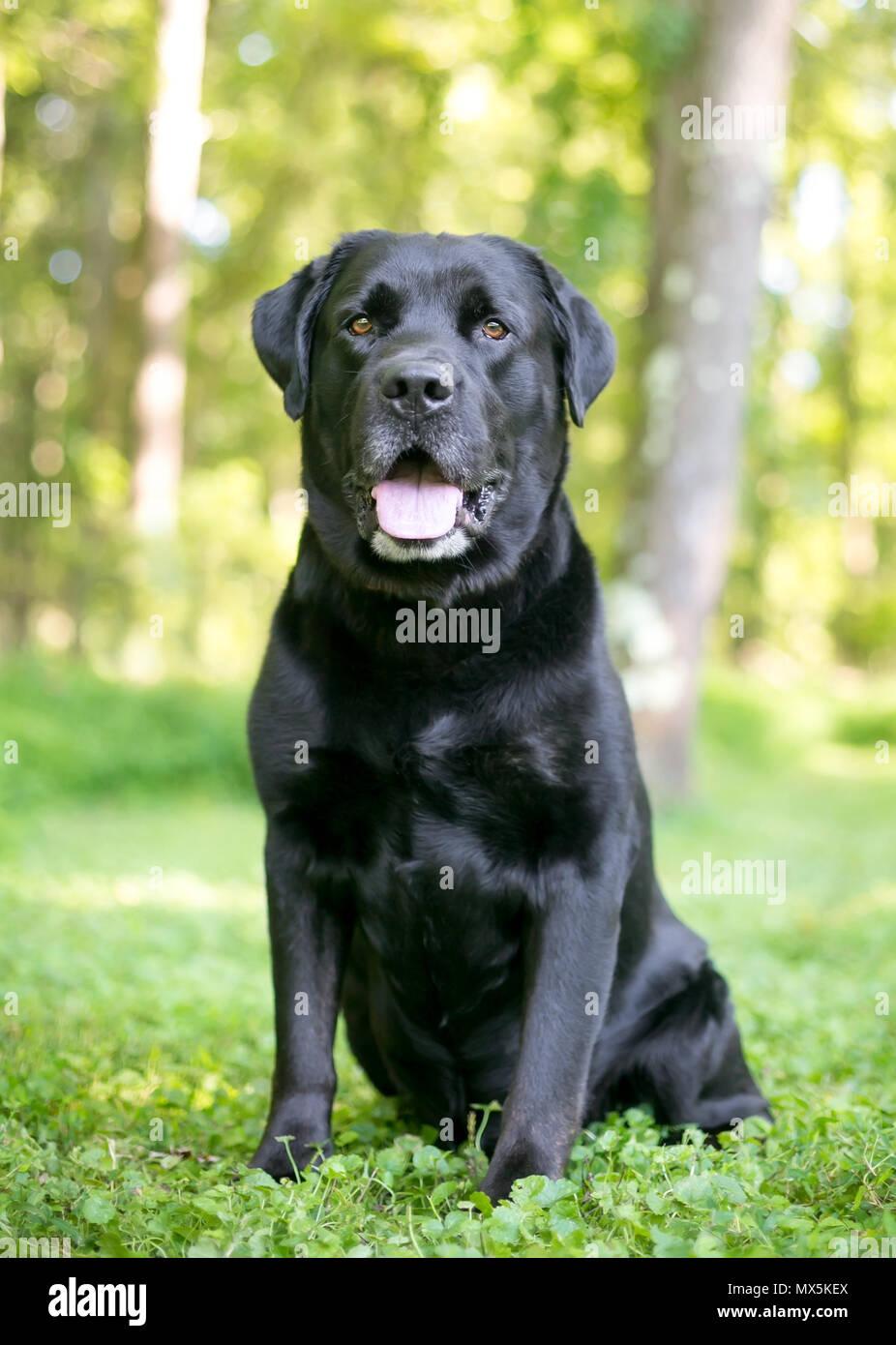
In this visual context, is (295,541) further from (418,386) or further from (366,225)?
(366,225)

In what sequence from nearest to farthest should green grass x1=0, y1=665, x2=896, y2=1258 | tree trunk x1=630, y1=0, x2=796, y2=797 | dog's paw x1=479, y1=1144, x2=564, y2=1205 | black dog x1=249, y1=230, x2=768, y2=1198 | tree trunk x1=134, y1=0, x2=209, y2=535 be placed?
green grass x1=0, y1=665, x2=896, y2=1258 < dog's paw x1=479, y1=1144, x2=564, y2=1205 < black dog x1=249, y1=230, x2=768, y2=1198 < tree trunk x1=630, y1=0, x2=796, y2=797 < tree trunk x1=134, y1=0, x2=209, y2=535

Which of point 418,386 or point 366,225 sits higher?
point 366,225

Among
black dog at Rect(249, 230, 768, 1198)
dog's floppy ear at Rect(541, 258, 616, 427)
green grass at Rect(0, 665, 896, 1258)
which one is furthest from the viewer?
dog's floppy ear at Rect(541, 258, 616, 427)

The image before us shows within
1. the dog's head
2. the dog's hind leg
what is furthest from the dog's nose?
the dog's hind leg

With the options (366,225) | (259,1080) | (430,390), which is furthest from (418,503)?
(366,225)

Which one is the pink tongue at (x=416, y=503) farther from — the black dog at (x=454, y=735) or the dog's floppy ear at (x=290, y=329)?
the dog's floppy ear at (x=290, y=329)

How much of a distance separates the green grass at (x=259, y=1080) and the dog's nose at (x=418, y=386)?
1679mm

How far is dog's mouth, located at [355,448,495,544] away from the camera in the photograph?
301cm

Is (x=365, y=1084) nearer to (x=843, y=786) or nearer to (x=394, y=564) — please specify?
(x=394, y=564)

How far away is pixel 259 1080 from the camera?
4.01 meters

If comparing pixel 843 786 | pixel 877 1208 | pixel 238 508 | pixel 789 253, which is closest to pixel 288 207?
pixel 238 508

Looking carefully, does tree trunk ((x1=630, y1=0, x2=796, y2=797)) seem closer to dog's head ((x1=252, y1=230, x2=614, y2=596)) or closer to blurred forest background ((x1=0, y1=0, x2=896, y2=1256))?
blurred forest background ((x1=0, y1=0, x2=896, y2=1256))

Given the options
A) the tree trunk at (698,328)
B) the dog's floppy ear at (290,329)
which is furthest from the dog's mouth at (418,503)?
the tree trunk at (698,328)

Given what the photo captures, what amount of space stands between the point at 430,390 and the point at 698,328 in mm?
8113
